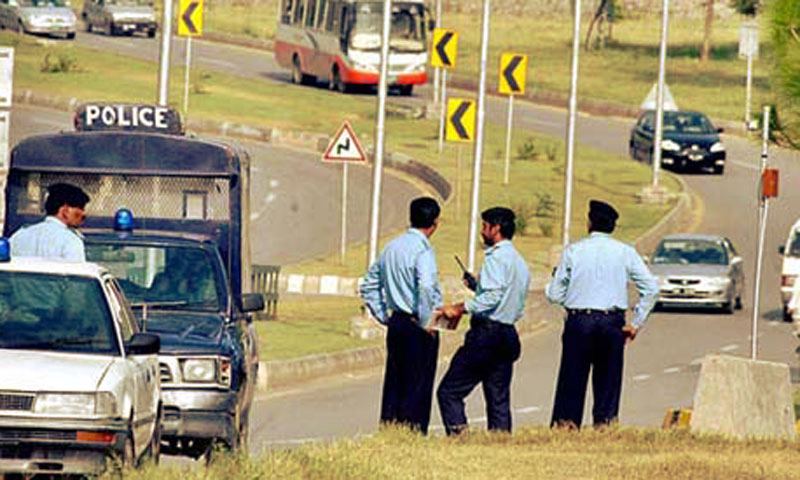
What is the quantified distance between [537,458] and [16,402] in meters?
4.32

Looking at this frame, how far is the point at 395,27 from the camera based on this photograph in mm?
75562

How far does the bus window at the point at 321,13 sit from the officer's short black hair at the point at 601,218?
56.3 m

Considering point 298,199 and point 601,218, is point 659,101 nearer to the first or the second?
point 298,199

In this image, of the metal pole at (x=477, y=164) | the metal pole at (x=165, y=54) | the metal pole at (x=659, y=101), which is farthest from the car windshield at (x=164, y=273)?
the metal pole at (x=659, y=101)

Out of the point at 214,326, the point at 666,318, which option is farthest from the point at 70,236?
the point at 666,318

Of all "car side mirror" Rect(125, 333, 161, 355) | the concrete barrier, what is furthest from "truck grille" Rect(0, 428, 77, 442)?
the concrete barrier

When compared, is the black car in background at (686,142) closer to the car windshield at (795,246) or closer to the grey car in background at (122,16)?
the car windshield at (795,246)

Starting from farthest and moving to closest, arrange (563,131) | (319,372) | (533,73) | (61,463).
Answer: (533,73)
(563,131)
(319,372)
(61,463)

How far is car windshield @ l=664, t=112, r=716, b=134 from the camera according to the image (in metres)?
62.7

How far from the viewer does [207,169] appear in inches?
837

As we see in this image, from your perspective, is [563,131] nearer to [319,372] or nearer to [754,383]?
[319,372]

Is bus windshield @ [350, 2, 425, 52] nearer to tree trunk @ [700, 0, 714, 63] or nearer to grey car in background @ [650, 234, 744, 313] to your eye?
tree trunk @ [700, 0, 714, 63]

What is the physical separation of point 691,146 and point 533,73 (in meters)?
21.6

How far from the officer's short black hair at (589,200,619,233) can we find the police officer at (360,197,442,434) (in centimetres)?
132
